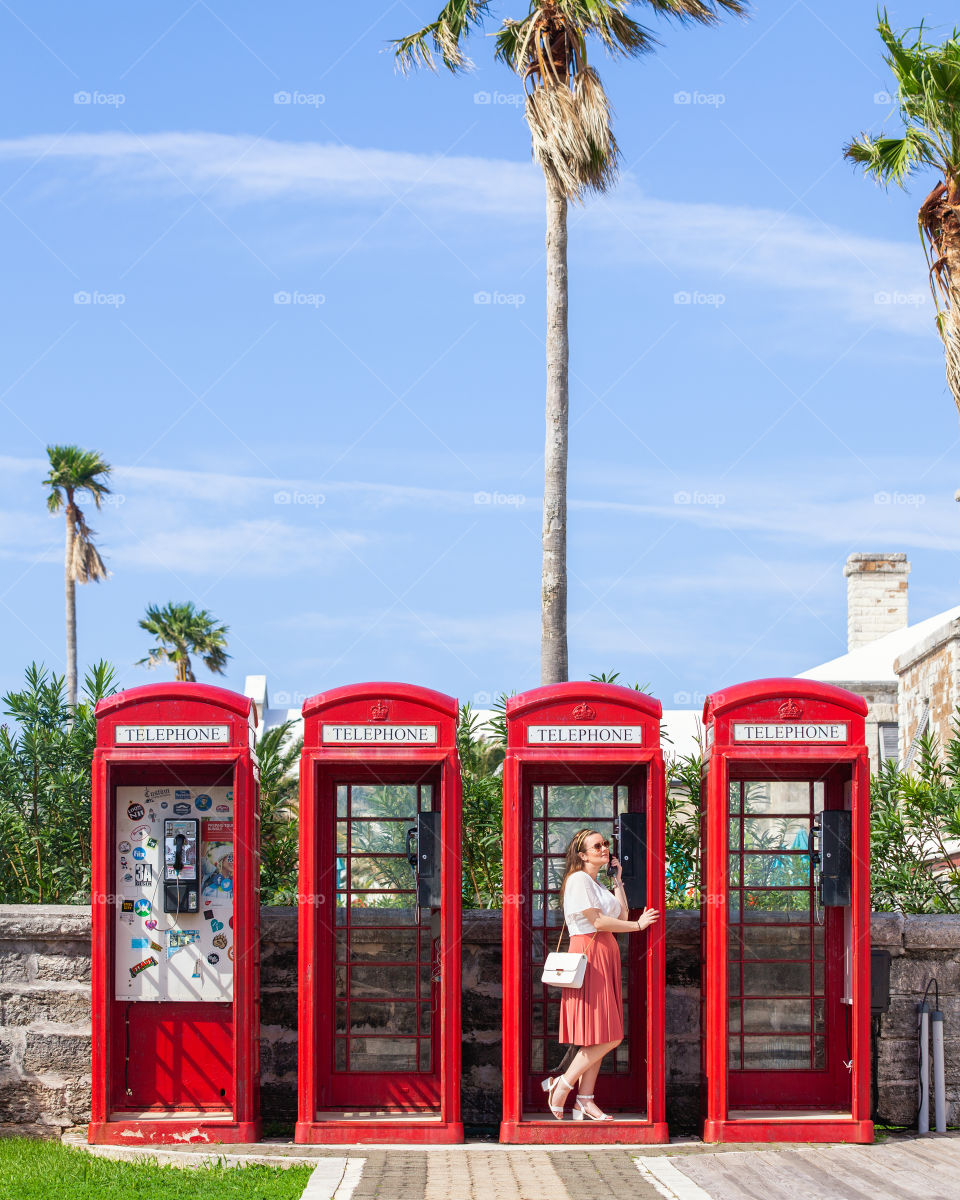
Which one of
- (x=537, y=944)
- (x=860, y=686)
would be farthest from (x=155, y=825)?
(x=860, y=686)

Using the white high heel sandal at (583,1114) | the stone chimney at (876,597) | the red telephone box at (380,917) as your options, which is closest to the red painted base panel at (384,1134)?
the red telephone box at (380,917)

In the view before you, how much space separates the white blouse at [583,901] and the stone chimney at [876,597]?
22.5 metres

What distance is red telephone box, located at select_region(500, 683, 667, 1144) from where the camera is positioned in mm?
8695

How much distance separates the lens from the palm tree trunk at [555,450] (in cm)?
1451

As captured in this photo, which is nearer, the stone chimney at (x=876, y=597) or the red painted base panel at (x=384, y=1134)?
the red painted base panel at (x=384, y=1134)

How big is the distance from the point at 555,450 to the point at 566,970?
709 centimetres

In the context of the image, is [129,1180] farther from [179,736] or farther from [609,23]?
[609,23]

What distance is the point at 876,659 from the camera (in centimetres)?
2800

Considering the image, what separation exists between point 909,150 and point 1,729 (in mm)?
10116

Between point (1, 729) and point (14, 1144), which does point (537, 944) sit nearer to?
point (14, 1144)

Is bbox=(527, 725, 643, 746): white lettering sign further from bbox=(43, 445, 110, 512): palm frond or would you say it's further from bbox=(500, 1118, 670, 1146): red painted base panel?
bbox=(43, 445, 110, 512): palm frond

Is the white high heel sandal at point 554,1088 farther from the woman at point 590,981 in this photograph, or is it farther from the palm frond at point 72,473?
the palm frond at point 72,473

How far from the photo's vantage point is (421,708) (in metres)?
8.73

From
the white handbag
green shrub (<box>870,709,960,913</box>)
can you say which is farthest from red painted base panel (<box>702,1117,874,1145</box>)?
green shrub (<box>870,709,960,913</box>)
